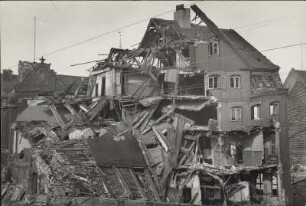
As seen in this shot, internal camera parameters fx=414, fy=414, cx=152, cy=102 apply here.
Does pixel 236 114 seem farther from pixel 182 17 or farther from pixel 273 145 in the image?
pixel 182 17

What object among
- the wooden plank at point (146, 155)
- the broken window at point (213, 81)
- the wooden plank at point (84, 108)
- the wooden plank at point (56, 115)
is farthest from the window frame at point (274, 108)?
the wooden plank at point (56, 115)

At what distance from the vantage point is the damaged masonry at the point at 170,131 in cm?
3362

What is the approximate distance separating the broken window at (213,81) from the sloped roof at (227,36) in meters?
3.07

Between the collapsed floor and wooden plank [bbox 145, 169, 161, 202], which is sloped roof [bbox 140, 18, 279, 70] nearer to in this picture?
the collapsed floor

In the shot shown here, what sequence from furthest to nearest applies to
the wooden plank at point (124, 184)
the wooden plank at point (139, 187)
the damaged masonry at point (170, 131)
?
the damaged masonry at point (170, 131), the wooden plank at point (139, 187), the wooden plank at point (124, 184)

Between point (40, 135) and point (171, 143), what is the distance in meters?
15.2

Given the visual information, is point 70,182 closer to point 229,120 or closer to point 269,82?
point 229,120

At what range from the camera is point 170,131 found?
35875 mm

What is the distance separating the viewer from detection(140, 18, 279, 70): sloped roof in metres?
37.4

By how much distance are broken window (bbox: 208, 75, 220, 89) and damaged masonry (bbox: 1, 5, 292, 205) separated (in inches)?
3.6

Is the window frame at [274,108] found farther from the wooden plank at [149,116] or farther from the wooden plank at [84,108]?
the wooden plank at [84,108]

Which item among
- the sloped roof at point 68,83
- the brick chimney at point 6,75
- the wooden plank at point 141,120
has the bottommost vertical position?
the wooden plank at point 141,120

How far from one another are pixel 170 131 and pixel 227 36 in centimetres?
1056

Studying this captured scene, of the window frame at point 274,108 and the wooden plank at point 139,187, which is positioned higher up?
the window frame at point 274,108
